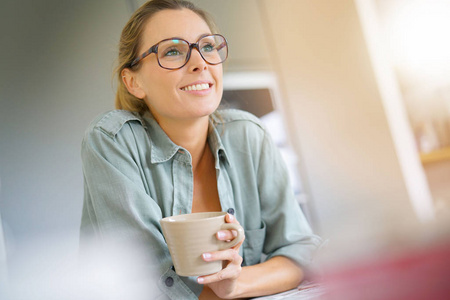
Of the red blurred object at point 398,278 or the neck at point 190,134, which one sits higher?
the neck at point 190,134

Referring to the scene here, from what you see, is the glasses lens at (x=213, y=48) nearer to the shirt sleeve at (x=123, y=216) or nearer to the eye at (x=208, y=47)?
the eye at (x=208, y=47)

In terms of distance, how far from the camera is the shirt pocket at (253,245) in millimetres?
453

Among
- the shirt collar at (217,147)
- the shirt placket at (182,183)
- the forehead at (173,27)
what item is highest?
the forehead at (173,27)

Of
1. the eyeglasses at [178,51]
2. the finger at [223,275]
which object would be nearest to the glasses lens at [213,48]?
the eyeglasses at [178,51]

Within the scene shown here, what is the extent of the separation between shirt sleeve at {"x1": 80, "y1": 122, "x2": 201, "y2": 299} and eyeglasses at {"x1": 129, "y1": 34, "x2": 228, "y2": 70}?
0.31 feet

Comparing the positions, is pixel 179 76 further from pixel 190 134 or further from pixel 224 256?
pixel 224 256

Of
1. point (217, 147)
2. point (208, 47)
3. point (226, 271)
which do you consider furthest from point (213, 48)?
point (226, 271)

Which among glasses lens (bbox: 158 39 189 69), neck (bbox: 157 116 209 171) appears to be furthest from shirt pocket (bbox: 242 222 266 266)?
glasses lens (bbox: 158 39 189 69)

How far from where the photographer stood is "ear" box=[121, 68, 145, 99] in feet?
1.36

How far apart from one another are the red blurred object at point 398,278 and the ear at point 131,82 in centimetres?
29

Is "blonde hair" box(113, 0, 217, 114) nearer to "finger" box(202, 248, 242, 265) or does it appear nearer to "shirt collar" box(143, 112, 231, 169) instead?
"shirt collar" box(143, 112, 231, 169)

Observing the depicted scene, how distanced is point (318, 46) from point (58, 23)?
11.4 inches

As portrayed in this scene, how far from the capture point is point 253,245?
0.46 metres

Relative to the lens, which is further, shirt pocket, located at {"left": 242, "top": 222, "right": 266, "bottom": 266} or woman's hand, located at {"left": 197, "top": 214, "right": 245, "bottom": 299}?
shirt pocket, located at {"left": 242, "top": 222, "right": 266, "bottom": 266}
